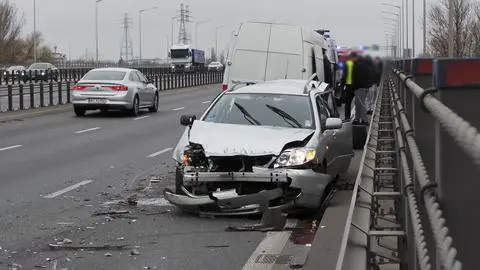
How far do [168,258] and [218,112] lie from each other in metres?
3.34

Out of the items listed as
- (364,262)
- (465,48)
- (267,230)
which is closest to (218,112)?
(267,230)

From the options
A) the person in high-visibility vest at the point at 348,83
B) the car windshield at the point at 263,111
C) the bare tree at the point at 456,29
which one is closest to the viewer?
the car windshield at the point at 263,111

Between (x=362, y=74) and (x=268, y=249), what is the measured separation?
9726mm

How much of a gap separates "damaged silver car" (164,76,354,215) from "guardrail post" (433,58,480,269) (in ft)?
16.4

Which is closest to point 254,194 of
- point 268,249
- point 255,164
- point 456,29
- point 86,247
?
point 255,164

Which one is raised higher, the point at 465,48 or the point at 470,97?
the point at 465,48

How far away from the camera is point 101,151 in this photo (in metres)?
13.8

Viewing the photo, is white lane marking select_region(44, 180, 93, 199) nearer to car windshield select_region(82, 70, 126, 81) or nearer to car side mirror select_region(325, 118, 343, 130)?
car side mirror select_region(325, 118, 343, 130)

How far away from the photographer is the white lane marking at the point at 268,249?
19.3 ft

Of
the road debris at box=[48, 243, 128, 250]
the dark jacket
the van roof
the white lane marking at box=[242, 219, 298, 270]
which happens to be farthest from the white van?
the road debris at box=[48, 243, 128, 250]

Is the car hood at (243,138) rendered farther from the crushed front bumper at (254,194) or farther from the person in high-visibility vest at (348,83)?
the person in high-visibility vest at (348,83)

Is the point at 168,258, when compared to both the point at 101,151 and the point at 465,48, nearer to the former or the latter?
the point at 101,151

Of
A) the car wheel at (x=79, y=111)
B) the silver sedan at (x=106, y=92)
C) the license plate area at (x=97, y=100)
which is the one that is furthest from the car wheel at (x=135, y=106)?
the car wheel at (x=79, y=111)

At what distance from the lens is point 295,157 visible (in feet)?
25.4
